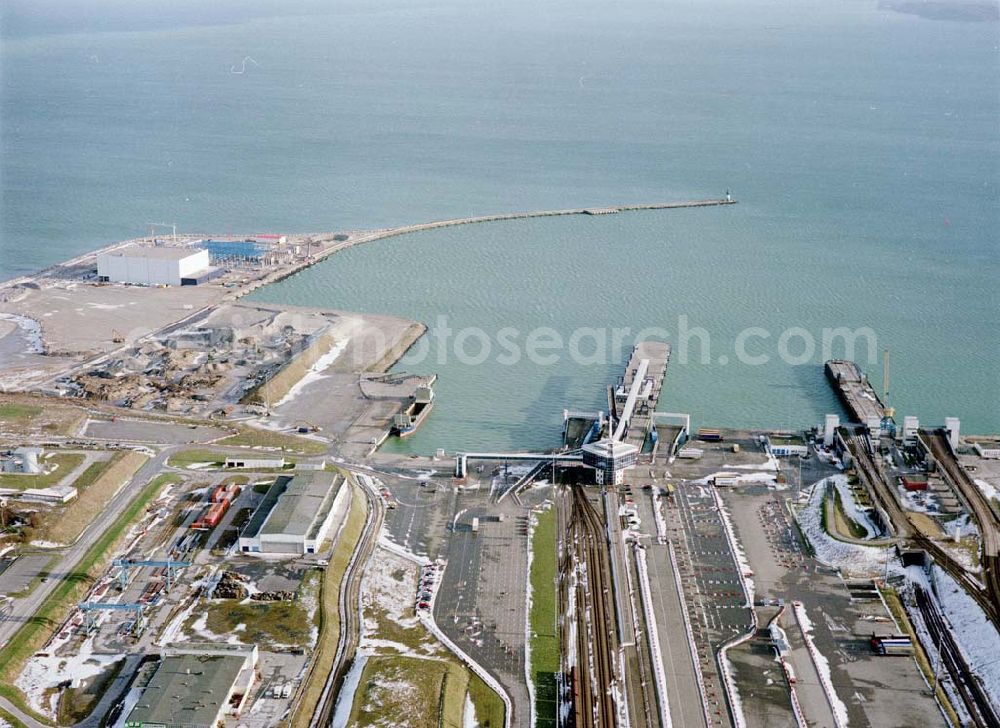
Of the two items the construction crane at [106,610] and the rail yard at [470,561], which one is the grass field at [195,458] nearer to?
the rail yard at [470,561]

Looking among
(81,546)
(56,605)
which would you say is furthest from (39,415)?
(56,605)

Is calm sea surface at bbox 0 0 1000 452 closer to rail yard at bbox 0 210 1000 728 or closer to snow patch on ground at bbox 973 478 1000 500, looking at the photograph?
rail yard at bbox 0 210 1000 728

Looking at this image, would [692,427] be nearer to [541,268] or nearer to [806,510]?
[806,510]

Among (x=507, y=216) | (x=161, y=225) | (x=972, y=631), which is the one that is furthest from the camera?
(x=507, y=216)

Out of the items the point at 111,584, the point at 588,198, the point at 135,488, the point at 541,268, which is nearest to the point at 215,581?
the point at 111,584

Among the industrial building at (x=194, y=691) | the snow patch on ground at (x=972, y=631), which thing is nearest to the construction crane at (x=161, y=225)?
the industrial building at (x=194, y=691)

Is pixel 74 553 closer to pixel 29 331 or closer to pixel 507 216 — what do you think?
pixel 29 331
